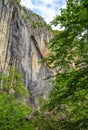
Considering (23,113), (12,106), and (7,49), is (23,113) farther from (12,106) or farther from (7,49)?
(7,49)

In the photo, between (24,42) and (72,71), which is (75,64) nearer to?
(72,71)

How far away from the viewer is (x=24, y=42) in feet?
141

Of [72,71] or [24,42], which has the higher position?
[24,42]

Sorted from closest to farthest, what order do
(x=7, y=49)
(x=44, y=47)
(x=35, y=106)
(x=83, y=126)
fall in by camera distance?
(x=83, y=126), (x=7, y=49), (x=35, y=106), (x=44, y=47)

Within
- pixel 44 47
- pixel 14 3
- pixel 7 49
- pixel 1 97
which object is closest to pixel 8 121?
pixel 1 97

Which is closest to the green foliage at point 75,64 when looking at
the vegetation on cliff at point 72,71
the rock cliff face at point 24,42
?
the vegetation on cliff at point 72,71

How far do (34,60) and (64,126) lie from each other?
1589 inches

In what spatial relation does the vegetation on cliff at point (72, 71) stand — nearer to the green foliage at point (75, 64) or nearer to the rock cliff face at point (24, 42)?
the green foliage at point (75, 64)

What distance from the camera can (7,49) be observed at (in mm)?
36438

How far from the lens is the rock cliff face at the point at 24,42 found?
3591 centimetres

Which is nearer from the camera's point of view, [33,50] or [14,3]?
[14,3]

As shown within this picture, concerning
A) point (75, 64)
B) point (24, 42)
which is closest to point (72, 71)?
point (75, 64)

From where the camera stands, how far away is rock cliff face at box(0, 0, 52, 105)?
Result: 35.9 metres

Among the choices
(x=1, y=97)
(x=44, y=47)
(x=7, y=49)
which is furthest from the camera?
(x=44, y=47)
